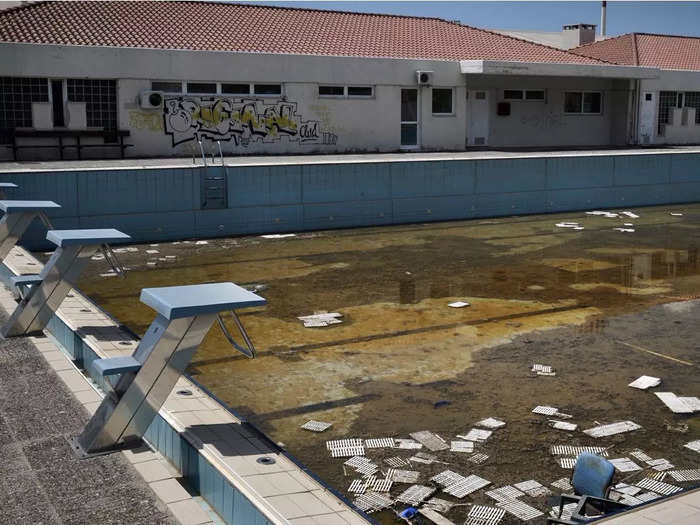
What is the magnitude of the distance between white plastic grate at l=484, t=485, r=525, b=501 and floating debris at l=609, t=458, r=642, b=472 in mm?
874

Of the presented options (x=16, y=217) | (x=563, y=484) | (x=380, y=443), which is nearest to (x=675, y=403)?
(x=563, y=484)

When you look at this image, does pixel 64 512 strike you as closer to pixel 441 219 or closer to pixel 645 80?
pixel 441 219

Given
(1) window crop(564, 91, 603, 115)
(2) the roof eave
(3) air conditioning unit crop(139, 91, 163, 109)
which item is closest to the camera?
(3) air conditioning unit crop(139, 91, 163, 109)

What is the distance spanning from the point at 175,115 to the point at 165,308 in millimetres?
18205

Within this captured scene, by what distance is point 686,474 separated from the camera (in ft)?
19.8

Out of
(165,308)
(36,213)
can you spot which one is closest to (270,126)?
(36,213)

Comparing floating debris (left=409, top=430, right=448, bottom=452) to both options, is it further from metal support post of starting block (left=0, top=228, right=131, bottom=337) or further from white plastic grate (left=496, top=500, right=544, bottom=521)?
metal support post of starting block (left=0, top=228, right=131, bottom=337)

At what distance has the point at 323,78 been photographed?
24562 mm

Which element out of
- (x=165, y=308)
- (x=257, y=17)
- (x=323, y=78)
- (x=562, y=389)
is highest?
(x=257, y=17)

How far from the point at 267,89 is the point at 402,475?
19.3m

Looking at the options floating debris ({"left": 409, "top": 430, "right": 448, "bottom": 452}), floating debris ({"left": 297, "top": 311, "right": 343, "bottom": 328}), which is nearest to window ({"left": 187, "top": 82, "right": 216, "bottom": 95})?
floating debris ({"left": 297, "top": 311, "right": 343, "bottom": 328})

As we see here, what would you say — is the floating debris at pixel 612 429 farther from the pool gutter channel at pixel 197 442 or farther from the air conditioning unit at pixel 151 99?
the air conditioning unit at pixel 151 99

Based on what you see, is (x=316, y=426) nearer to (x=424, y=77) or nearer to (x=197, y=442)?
(x=197, y=442)

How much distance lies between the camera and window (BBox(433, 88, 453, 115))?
26.7m
